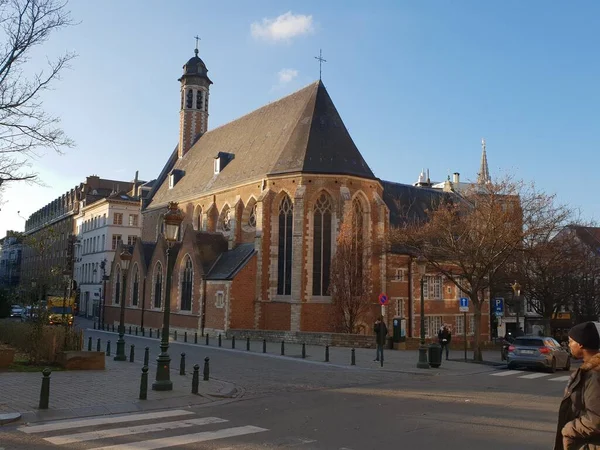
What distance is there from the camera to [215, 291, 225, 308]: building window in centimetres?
3297

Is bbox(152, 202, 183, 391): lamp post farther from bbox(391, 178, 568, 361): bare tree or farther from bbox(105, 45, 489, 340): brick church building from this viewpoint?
bbox(105, 45, 489, 340): brick church building

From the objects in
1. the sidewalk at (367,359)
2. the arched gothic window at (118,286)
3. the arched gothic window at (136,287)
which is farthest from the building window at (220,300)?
the arched gothic window at (118,286)

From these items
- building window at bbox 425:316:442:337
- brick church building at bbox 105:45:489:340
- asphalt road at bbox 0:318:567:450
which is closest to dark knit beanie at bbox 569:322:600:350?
asphalt road at bbox 0:318:567:450

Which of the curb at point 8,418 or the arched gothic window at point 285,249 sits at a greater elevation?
the arched gothic window at point 285,249

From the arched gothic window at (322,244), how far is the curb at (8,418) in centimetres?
2397

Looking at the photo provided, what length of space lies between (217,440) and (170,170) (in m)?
49.2

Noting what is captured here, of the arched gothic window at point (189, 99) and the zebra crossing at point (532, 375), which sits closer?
the zebra crossing at point (532, 375)

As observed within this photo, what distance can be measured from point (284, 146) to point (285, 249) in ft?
22.5

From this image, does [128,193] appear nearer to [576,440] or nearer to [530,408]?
[530,408]

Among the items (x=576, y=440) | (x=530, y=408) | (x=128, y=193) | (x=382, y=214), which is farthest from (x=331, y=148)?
(x=128, y=193)

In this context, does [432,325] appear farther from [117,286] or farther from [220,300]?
[117,286]

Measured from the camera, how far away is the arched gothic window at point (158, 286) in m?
41.6

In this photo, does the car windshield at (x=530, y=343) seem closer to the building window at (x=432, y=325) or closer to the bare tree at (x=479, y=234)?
the bare tree at (x=479, y=234)

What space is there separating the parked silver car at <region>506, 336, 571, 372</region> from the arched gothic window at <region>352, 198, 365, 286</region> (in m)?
11.9
